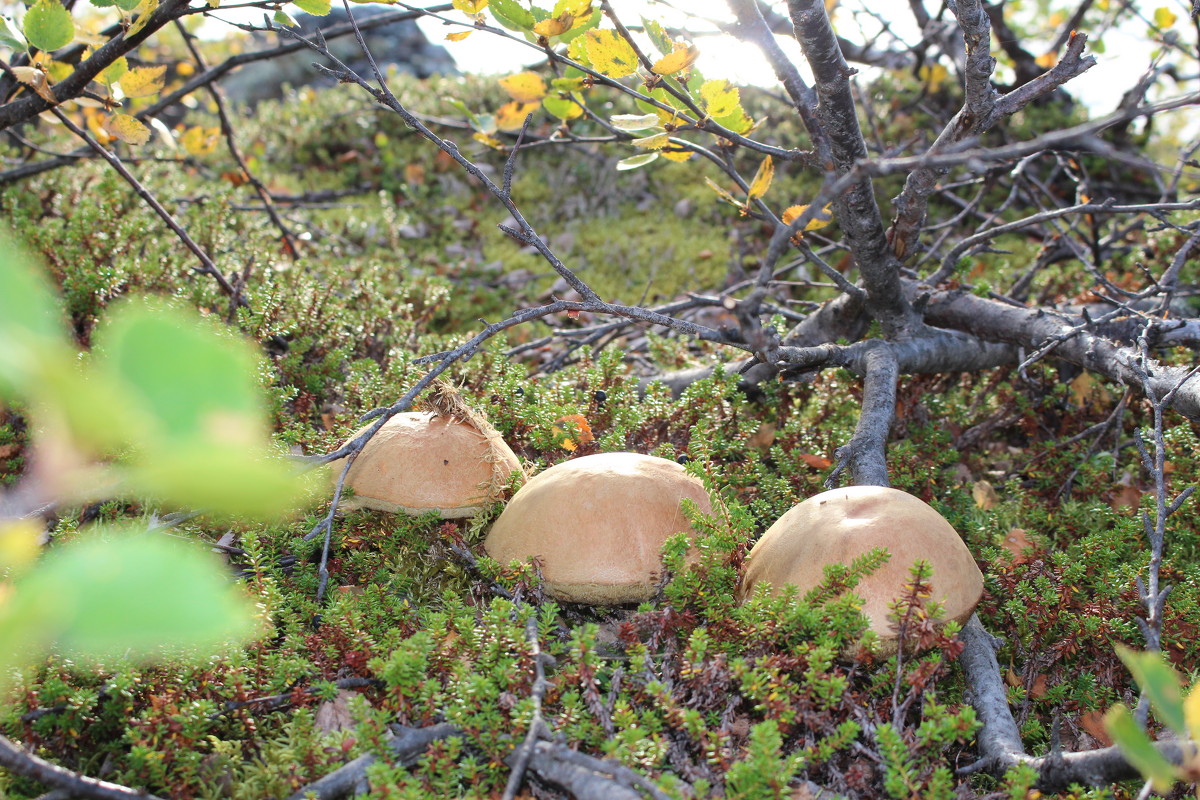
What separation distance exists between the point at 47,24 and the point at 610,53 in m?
1.64

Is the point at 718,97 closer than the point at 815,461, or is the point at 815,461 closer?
the point at 718,97

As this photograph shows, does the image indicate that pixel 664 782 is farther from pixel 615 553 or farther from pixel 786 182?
pixel 786 182

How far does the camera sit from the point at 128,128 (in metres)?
2.78

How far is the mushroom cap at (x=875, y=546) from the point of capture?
170cm

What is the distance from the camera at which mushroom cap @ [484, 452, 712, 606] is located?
186 centimetres

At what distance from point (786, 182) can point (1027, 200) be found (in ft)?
5.54

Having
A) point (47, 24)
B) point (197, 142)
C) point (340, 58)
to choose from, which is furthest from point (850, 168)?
point (340, 58)

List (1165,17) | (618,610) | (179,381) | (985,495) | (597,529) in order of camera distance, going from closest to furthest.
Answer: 1. (179,381)
2. (597,529)
3. (618,610)
4. (985,495)
5. (1165,17)

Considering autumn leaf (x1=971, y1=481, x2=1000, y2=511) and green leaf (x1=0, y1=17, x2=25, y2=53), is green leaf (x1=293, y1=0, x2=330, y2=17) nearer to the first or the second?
green leaf (x1=0, y1=17, x2=25, y2=53)

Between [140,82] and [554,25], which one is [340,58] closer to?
[140,82]

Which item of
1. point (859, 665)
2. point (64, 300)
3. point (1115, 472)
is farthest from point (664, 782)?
point (64, 300)

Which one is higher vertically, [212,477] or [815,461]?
[212,477]

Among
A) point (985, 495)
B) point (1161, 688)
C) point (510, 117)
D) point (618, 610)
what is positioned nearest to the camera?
point (1161, 688)

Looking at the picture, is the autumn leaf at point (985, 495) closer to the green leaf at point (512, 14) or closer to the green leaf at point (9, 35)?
the green leaf at point (512, 14)
